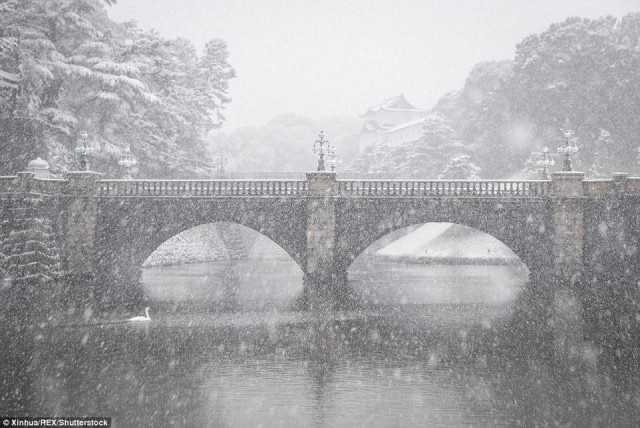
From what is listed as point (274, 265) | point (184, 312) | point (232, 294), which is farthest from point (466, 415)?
point (274, 265)

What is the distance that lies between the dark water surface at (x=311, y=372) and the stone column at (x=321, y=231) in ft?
15.9

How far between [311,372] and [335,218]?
14207mm

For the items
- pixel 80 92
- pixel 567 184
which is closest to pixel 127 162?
pixel 80 92

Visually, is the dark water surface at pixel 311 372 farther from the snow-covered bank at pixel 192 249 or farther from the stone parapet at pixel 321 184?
the snow-covered bank at pixel 192 249

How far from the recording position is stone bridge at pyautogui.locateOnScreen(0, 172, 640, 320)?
1064 inches

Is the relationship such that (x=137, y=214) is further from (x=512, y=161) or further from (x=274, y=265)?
(x=512, y=161)

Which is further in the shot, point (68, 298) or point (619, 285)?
point (619, 285)

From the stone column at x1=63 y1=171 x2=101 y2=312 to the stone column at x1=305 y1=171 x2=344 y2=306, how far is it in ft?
35.8

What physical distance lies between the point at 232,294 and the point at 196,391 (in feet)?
47.2

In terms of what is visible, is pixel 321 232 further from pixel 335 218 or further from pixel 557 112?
pixel 557 112

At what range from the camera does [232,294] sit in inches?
1062

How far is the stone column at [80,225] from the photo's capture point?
2817cm

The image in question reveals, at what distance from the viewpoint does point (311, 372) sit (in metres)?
14.2

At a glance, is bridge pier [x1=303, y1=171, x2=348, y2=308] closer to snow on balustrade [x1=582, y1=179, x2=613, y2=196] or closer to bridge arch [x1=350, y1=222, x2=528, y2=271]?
snow on balustrade [x1=582, y1=179, x2=613, y2=196]
